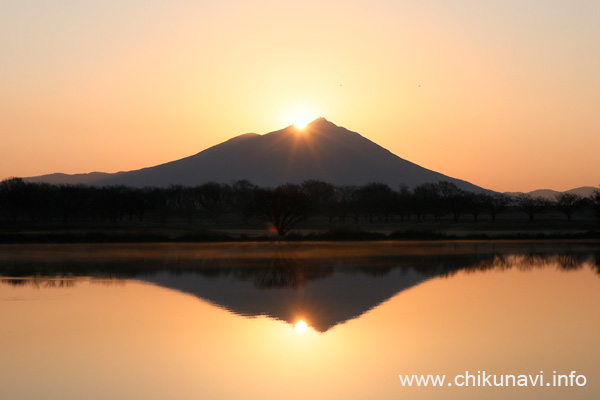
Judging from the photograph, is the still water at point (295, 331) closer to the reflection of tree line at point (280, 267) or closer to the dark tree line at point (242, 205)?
the reflection of tree line at point (280, 267)

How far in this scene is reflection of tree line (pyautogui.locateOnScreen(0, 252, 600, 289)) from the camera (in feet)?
107

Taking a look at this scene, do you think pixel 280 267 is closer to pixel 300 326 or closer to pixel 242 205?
pixel 300 326

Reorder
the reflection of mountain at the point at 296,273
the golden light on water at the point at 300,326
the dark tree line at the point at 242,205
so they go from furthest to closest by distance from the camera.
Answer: the dark tree line at the point at 242,205
the reflection of mountain at the point at 296,273
the golden light on water at the point at 300,326

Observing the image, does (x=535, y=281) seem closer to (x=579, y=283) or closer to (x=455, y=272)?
(x=579, y=283)

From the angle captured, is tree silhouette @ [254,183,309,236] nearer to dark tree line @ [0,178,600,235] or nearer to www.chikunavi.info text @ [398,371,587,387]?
dark tree line @ [0,178,600,235]

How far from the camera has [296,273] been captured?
116 ft

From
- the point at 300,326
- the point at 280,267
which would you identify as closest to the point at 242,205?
the point at 280,267

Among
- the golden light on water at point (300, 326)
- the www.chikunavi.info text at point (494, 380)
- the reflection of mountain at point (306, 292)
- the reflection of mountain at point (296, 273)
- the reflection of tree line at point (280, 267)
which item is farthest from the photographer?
the reflection of tree line at point (280, 267)

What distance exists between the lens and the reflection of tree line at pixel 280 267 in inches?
1284

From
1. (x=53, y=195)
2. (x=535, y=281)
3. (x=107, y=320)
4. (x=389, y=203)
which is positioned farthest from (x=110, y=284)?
(x=389, y=203)

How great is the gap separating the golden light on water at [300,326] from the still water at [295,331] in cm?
5

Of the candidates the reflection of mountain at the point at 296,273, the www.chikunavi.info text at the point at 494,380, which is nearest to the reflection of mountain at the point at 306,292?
the reflection of mountain at the point at 296,273

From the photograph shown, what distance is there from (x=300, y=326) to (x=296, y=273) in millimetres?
15814

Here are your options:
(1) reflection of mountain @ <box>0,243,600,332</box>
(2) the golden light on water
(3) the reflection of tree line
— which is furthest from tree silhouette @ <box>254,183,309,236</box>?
(2) the golden light on water
